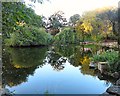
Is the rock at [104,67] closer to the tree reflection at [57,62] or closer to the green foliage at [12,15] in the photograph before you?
the tree reflection at [57,62]

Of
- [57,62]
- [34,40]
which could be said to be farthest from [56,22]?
[57,62]

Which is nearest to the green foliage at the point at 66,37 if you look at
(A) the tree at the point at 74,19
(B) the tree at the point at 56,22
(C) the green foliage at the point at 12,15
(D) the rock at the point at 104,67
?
(A) the tree at the point at 74,19

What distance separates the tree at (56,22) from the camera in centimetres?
4177

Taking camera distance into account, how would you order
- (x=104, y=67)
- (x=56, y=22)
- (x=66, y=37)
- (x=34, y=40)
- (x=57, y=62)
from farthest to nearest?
1. (x=56, y=22)
2. (x=66, y=37)
3. (x=34, y=40)
4. (x=57, y=62)
5. (x=104, y=67)

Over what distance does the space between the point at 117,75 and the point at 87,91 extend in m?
1.75

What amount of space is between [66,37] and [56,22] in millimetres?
9261

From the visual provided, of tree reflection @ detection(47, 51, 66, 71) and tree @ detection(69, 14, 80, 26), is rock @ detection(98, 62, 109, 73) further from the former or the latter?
tree @ detection(69, 14, 80, 26)

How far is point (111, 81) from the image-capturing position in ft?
29.2

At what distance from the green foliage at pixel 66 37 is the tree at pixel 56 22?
6.78 m

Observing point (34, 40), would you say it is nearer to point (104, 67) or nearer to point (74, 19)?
point (74, 19)

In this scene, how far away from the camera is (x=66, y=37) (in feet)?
110

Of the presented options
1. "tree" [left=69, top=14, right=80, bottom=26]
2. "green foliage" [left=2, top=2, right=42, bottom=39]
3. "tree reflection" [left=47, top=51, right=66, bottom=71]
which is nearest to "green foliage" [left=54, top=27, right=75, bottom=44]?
"tree" [left=69, top=14, right=80, bottom=26]

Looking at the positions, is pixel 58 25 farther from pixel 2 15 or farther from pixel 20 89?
pixel 2 15

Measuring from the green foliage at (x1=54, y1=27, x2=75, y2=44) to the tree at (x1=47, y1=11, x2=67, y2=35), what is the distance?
22.2ft
